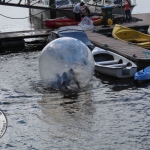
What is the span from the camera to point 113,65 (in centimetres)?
1747

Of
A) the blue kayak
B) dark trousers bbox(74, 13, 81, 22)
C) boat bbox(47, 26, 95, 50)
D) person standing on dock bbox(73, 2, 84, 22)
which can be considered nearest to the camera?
the blue kayak

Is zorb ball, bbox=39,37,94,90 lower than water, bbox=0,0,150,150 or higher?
higher

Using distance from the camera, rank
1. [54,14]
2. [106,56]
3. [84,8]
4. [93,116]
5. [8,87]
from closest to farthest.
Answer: [93,116]
[8,87]
[106,56]
[84,8]
[54,14]

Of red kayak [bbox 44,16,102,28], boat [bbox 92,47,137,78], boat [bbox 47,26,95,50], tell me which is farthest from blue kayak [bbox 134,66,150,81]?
red kayak [bbox 44,16,102,28]

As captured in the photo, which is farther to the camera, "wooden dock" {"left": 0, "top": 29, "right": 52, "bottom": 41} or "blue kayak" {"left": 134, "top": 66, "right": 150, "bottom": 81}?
"wooden dock" {"left": 0, "top": 29, "right": 52, "bottom": 41}

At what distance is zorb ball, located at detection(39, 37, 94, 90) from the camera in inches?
550

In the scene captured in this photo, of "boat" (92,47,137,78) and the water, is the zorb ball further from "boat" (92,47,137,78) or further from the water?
"boat" (92,47,137,78)

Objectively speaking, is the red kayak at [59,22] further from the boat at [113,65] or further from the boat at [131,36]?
the boat at [113,65]

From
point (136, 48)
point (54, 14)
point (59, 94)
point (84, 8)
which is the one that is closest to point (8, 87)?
point (59, 94)

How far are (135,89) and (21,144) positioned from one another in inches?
229

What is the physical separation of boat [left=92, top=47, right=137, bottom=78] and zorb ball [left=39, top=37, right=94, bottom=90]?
8.35 ft

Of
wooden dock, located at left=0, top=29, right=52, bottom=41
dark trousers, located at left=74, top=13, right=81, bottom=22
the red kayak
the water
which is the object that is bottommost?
the water

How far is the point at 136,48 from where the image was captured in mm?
19953

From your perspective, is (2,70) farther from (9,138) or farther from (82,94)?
(9,138)
